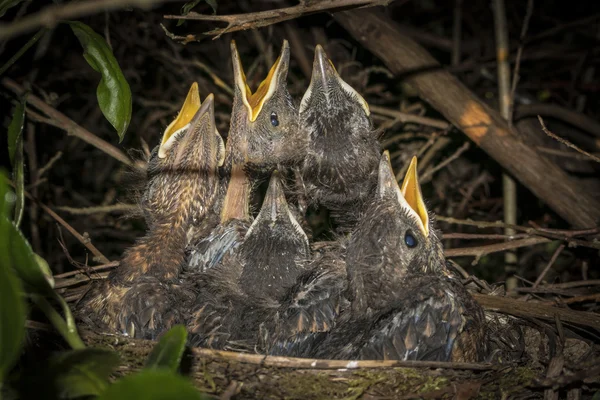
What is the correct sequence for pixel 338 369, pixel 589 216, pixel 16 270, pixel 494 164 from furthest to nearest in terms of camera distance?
pixel 494 164 < pixel 589 216 < pixel 338 369 < pixel 16 270

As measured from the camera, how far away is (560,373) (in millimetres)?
1472

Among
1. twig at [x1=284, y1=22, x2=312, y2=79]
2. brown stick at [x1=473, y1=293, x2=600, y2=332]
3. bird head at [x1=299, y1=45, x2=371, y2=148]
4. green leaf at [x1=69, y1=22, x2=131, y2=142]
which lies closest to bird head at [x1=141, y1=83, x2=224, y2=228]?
bird head at [x1=299, y1=45, x2=371, y2=148]

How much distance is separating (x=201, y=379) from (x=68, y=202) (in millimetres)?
1870

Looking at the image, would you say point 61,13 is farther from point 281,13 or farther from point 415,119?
point 415,119

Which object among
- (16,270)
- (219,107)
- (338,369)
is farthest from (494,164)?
(16,270)

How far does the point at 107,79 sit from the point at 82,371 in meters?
0.74

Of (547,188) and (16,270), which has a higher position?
(547,188)

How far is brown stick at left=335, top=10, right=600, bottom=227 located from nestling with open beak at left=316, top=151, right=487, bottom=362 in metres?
0.54

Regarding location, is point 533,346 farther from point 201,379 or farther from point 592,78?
point 592,78

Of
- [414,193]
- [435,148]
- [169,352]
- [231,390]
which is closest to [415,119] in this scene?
[435,148]

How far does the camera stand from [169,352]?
930mm

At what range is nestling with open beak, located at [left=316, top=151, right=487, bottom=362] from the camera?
159 cm

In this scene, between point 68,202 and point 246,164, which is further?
point 68,202

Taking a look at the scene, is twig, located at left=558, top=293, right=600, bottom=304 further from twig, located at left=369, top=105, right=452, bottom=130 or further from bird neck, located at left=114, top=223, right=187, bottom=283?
bird neck, located at left=114, top=223, right=187, bottom=283
